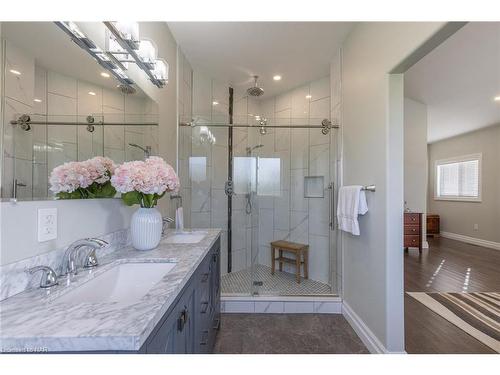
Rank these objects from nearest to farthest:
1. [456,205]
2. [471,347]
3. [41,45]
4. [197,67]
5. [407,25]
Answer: [41,45] → [407,25] → [471,347] → [197,67] → [456,205]

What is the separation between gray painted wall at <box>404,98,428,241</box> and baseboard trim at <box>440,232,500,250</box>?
161 centimetres

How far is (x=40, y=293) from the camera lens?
2.41ft

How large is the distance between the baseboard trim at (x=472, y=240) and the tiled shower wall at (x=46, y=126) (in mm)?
6907

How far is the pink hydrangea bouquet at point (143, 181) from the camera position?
3.73 feet

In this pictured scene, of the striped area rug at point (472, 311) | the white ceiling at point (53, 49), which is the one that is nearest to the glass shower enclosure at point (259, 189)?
the striped area rug at point (472, 311)

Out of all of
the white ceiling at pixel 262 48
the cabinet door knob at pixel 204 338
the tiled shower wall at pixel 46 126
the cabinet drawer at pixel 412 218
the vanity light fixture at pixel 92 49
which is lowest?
the cabinet door knob at pixel 204 338

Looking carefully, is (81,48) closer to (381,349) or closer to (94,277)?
(94,277)

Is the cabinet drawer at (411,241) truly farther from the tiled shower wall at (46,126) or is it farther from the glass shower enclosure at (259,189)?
the tiled shower wall at (46,126)

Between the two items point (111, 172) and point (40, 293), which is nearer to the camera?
point (40, 293)

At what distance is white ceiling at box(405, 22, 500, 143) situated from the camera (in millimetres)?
2236
